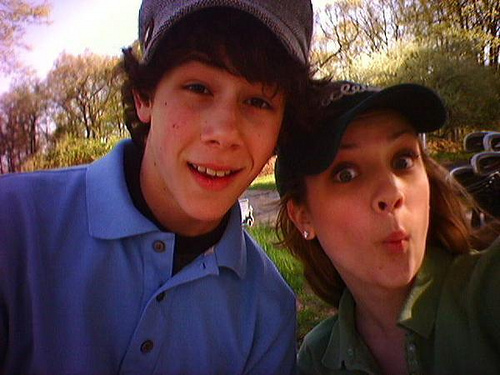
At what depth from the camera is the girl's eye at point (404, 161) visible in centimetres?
107

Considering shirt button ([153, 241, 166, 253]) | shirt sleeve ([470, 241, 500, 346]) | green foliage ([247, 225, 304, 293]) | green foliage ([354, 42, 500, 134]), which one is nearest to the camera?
shirt sleeve ([470, 241, 500, 346])

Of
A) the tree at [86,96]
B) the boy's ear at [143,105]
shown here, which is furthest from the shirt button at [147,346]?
the tree at [86,96]

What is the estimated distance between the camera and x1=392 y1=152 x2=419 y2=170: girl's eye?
1.07m

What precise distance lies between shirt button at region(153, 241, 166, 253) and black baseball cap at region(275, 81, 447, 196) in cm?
38

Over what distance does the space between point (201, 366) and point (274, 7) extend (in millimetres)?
932

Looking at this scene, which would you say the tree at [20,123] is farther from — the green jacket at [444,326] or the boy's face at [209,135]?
the green jacket at [444,326]

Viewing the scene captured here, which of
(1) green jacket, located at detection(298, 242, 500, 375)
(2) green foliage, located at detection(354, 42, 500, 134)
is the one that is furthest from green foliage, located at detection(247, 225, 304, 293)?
(2) green foliage, located at detection(354, 42, 500, 134)

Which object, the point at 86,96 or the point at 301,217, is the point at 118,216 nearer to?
the point at 301,217

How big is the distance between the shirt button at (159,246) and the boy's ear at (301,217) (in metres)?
0.38

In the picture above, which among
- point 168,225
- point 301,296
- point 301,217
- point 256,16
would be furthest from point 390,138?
point 301,296

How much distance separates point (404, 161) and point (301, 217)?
1.05 feet

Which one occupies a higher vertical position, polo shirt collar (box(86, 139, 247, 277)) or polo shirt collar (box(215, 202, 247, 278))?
polo shirt collar (box(86, 139, 247, 277))

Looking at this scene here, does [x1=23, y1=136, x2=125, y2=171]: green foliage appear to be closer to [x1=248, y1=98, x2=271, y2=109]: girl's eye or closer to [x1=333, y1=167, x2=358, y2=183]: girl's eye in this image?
[x1=248, y1=98, x2=271, y2=109]: girl's eye

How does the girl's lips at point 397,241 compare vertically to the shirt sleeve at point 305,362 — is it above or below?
above
